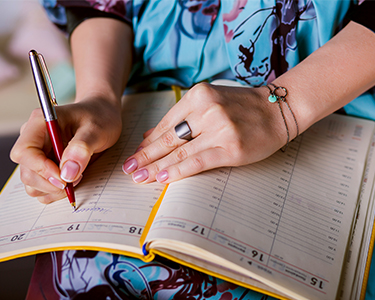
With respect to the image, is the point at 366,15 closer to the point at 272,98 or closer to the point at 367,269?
the point at 272,98

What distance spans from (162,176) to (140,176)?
0.05m

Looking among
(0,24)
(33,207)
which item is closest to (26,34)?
(0,24)

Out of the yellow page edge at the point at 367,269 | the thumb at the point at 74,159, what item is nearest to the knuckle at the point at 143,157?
the thumb at the point at 74,159

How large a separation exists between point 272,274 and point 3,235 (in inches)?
18.4

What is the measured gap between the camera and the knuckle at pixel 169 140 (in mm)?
578

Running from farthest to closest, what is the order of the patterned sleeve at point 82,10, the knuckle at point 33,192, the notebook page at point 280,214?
the patterned sleeve at point 82,10 → the knuckle at point 33,192 → the notebook page at point 280,214

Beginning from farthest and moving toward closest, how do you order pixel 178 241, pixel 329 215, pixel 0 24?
pixel 0 24 < pixel 329 215 < pixel 178 241

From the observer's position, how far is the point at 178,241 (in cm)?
43

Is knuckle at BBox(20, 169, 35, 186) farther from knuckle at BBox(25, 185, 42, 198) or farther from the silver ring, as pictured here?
the silver ring

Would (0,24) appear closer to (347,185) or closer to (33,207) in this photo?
(33,207)

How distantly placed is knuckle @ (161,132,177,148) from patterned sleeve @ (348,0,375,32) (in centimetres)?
47

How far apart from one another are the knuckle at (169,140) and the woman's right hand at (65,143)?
0.12 metres

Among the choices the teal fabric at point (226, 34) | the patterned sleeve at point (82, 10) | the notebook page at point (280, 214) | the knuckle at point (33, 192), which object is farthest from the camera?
the patterned sleeve at point (82, 10)

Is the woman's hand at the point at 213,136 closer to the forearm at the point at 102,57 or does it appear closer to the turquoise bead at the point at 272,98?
the turquoise bead at the point at 272,98
